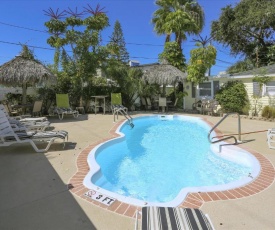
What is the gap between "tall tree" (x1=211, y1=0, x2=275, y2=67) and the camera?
65.5ft

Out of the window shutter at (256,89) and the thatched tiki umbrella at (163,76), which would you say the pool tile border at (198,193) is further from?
the thatched tiki umbrella at (163,76)

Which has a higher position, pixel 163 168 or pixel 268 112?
pixel 268 112

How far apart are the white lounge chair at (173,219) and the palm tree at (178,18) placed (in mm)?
17642

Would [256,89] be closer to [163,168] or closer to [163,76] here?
[163,76]

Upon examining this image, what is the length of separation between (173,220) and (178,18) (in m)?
17.9

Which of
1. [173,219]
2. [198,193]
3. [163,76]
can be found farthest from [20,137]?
[163,76]

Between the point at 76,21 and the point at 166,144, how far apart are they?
34.3ft


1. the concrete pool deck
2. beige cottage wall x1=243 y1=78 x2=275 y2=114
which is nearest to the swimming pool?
the concrete pool deck

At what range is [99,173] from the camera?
471 cm

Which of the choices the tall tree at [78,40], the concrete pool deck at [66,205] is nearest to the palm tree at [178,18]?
the tall tree at [78,40]

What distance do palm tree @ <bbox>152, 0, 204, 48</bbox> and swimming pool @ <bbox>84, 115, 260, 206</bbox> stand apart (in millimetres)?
11767

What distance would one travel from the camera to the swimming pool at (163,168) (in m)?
4.46

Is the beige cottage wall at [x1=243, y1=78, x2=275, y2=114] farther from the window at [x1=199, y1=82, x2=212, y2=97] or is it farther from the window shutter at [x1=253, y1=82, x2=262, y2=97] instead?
the window at [x1=199, y1=82, x2=212, y2=97]

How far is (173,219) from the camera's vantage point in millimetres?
2342
